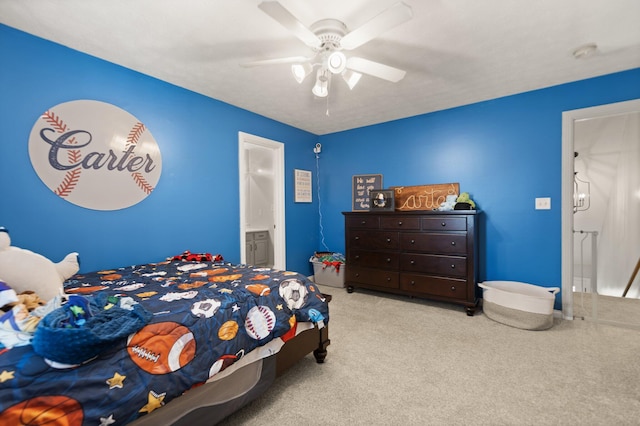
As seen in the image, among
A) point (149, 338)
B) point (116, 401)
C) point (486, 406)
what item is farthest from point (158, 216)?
point (486, 406)

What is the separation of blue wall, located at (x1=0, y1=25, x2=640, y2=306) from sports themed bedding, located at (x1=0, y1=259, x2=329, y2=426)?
2.00ft

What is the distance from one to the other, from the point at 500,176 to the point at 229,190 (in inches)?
123

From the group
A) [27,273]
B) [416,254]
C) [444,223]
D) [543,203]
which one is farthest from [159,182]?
[543,203]

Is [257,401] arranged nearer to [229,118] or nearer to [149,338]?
[149,338]

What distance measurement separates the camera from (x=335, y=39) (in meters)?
1.86

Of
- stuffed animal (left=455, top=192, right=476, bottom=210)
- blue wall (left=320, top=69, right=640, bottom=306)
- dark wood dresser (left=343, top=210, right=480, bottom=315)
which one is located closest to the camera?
blue wall (left=320, top=69, right=640, bottom=306)

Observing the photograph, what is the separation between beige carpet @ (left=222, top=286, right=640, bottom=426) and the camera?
1.53 meters

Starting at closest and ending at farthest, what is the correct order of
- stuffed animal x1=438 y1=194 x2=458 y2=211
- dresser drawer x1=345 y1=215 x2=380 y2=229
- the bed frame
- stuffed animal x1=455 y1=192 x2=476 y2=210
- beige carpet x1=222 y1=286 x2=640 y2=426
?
the bed frame
beige carpet x1=222 y1=286 x2=640 y2=426
stuffed animal x1=455 y1=192 x2=476 y2=210
stuffed animal x1=438 y1=194 x2=458 y2=211
dresser drawer x1=345 y1=215 x2=380 y2=229

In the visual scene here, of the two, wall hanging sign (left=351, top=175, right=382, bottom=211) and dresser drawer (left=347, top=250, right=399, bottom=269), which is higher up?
wall hanging sign (left=351, top=175, right=382, bottom=211)

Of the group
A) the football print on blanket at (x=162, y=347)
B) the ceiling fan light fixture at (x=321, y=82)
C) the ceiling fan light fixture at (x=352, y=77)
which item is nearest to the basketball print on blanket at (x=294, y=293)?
the football print on blanket at (x=162, y=347)

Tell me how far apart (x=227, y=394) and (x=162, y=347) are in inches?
19.4

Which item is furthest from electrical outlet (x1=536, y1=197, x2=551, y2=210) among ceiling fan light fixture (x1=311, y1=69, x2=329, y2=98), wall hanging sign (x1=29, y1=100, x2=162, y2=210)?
wall hanging sign (x1=29, y1=100, x2=162, y2=210)

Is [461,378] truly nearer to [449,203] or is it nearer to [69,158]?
[449,203]

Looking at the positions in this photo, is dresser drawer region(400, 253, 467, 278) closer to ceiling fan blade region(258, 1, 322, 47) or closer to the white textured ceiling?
the white textured ceiling
